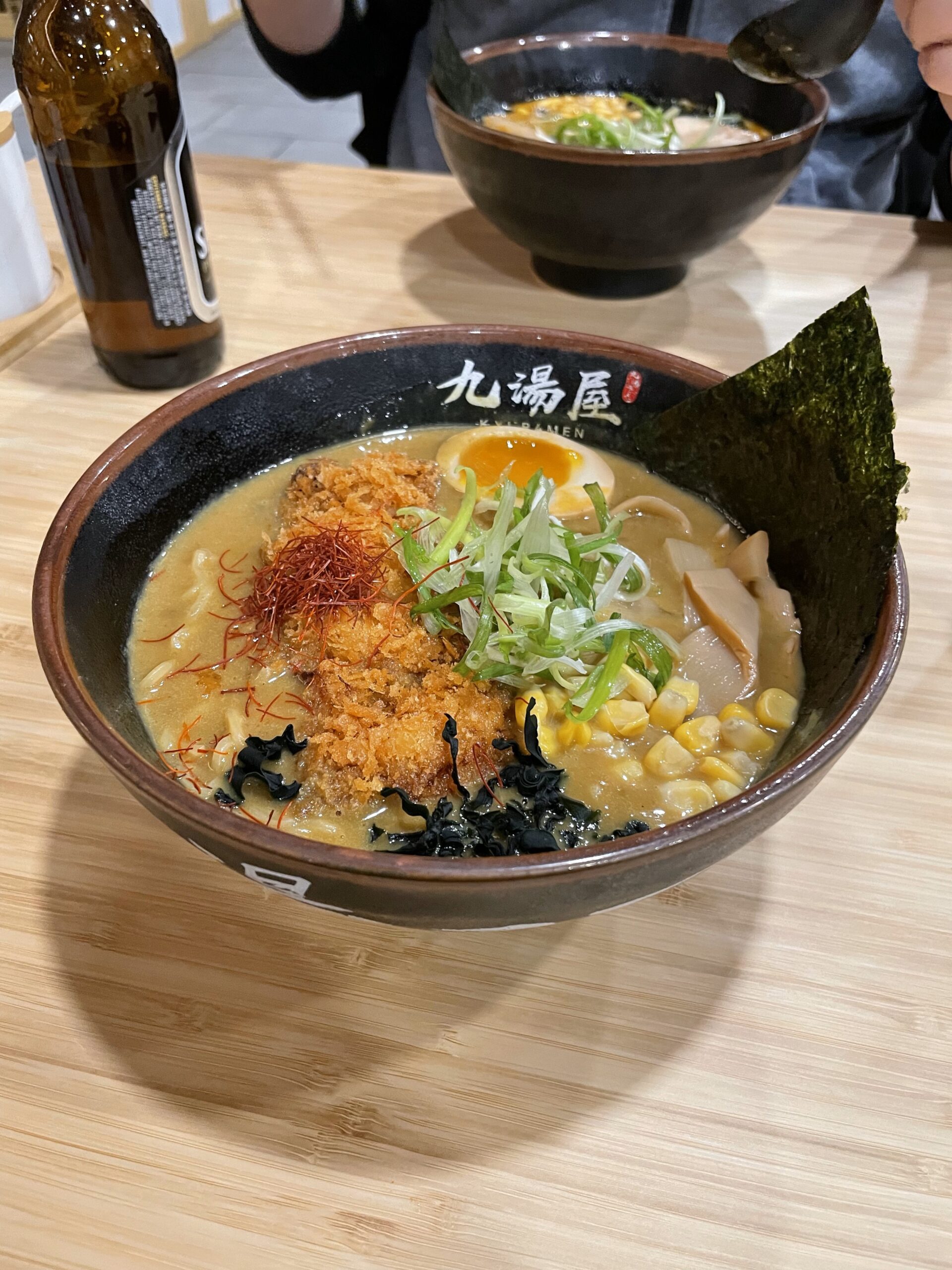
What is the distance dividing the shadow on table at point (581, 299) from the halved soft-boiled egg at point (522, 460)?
0.57 meters

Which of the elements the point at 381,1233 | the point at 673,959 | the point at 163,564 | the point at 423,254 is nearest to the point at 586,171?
the point at 423,254

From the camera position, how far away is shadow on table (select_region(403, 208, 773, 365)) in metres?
2.01

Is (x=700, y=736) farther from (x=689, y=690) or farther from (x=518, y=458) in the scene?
(x=518, y=458)

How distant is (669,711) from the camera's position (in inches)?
44.8

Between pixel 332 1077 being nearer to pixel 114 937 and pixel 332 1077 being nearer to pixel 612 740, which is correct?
pixel 114 937

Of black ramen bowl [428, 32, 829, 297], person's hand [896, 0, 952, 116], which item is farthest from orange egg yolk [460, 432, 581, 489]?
person's hand [896, 0, 952, 116]

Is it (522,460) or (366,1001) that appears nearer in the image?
(366,1001)

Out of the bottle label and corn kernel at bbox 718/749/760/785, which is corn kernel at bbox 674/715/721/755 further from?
the bottle label

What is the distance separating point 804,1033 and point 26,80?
174cm

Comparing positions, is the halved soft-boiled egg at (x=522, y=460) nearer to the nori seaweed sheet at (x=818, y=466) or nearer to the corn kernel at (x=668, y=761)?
the nori seaweed sheet at (x=818, y=466)

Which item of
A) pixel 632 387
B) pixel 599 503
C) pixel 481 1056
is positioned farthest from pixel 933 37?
pixel 481 1056

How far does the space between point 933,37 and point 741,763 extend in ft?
4.57

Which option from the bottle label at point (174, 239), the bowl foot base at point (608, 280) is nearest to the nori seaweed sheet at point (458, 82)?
the bowl foot base at point (608, 280)

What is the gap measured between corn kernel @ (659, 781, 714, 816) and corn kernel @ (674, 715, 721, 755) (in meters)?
0.05
